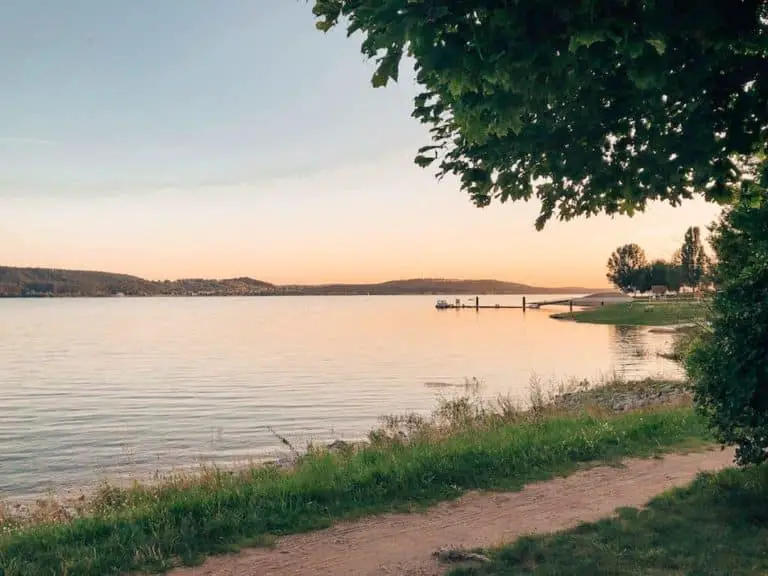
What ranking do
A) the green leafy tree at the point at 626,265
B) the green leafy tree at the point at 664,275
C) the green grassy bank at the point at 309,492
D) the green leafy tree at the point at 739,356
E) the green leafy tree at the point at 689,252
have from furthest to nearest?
the green leafy tree at the point at 626,265 < the green leafy tree at the point at 664,275 < the green leafy tree at the point at 689,252 < the green leafy tree at the point at 739,356 < the green grassy bank at the point at 309,492

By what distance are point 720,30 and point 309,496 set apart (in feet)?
27.0

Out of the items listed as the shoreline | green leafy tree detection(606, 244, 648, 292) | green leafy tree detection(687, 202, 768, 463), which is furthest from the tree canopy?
green leafy tree detection(606, 244, 648, 292)

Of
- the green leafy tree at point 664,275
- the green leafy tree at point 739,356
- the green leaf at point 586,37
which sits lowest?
the green leafy tree at point 739,356

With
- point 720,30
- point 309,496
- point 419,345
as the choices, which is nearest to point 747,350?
point 720,30

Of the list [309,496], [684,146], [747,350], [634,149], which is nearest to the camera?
[684,146]

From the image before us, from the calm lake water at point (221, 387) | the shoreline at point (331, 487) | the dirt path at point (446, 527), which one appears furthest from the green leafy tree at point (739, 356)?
the calm lake water at point (221, 387)

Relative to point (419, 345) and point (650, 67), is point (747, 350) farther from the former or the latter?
point (419, 345)

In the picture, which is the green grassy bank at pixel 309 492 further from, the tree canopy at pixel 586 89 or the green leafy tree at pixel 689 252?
the green leafy tree at pixel 689 252

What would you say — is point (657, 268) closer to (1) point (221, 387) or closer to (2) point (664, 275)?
(2) point (664, 275)

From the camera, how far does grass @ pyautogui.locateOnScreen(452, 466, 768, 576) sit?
7.23 m

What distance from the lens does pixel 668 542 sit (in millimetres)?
7973

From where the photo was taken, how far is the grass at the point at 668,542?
723 cm

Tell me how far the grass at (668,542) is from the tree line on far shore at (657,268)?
119 meters

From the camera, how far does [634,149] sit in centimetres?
789
